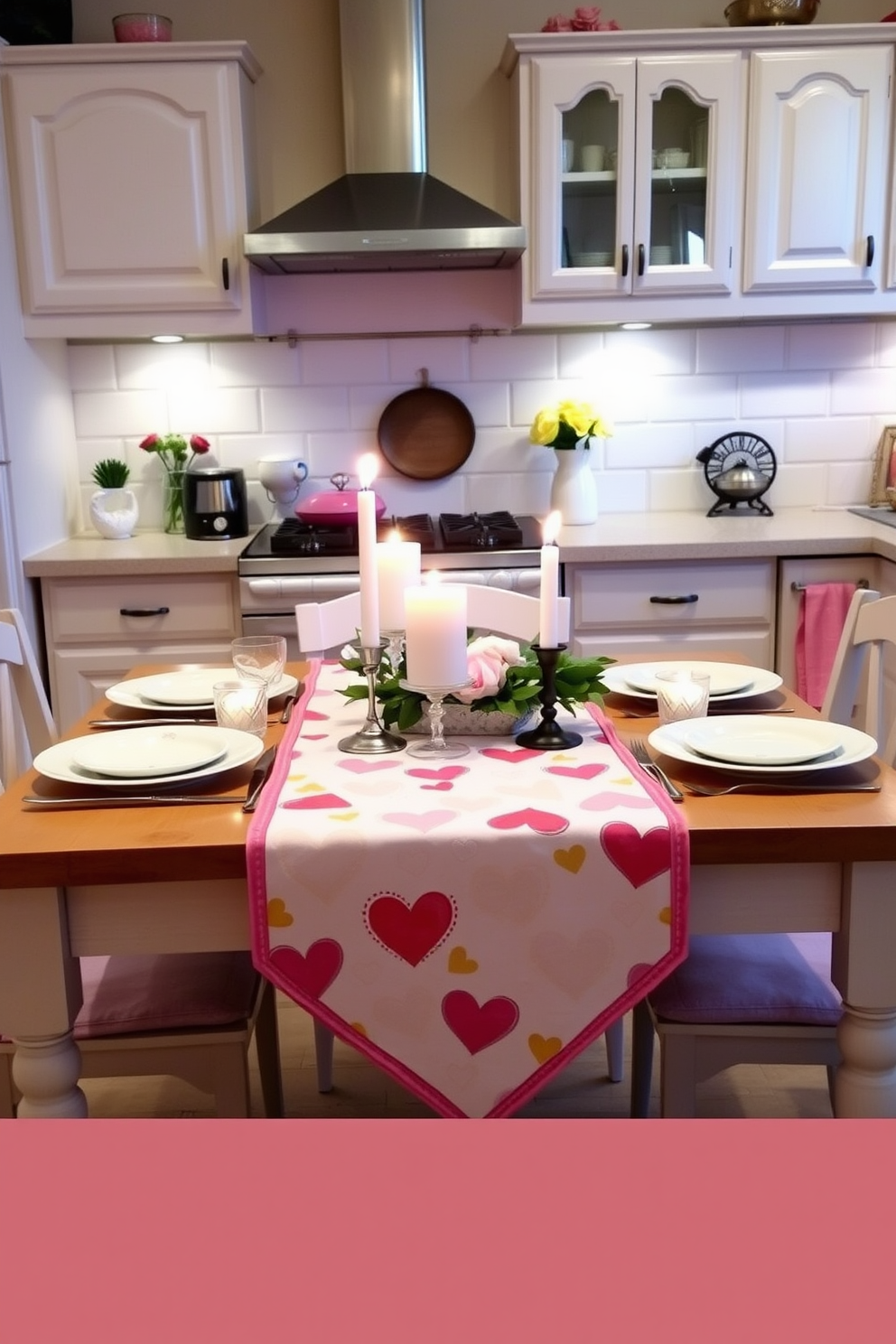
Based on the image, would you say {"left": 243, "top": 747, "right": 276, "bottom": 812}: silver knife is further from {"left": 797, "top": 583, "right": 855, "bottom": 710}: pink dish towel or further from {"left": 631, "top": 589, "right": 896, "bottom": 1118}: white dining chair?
{"left": 797, "top": 583, "right": 855, "bottom": 710}: pink dish towel

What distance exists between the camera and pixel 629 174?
122 inches

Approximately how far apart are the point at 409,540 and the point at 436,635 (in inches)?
65.0

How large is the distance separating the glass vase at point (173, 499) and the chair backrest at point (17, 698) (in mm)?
1412

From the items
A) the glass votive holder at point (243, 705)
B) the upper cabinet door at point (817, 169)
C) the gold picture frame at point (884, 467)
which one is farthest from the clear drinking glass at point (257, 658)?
the gold picture frame at point (884, 467)

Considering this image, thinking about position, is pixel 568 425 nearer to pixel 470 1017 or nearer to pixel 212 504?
pixel 212 504

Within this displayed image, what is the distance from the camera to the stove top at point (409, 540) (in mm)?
3000

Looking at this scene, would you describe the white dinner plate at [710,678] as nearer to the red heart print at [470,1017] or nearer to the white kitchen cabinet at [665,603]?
the red heart print at [470,1017]

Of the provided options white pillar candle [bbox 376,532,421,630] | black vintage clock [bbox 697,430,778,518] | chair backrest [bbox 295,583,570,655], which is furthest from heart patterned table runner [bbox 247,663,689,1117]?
black vintage clock [bbox 697,430,778,518]

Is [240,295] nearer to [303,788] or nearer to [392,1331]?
[303,788]

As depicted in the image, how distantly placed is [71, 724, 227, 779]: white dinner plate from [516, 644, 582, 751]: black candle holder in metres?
0.40

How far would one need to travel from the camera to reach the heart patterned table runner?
1298mm

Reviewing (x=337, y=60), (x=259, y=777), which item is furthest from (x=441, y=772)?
(x=337, y=60)

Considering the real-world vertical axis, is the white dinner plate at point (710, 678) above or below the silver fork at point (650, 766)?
above

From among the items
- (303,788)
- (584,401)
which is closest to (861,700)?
(584,401)
